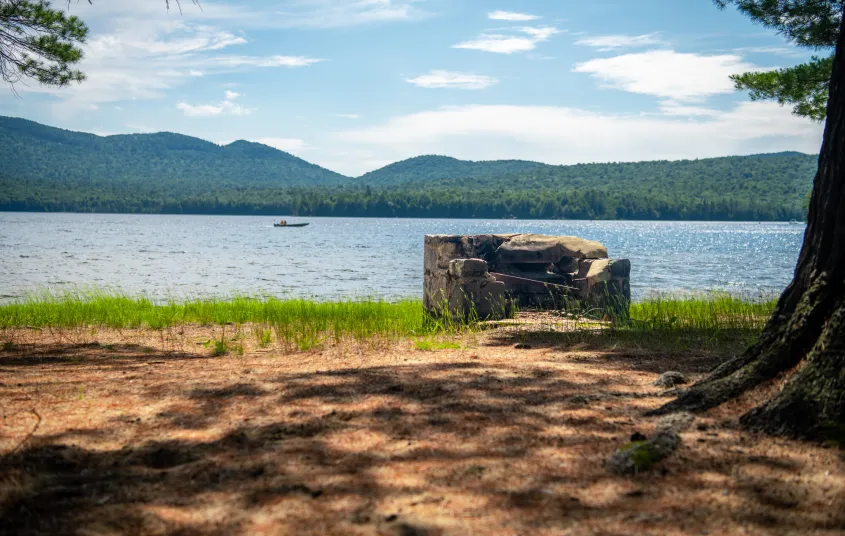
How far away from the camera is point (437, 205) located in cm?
12950

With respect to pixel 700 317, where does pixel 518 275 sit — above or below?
above

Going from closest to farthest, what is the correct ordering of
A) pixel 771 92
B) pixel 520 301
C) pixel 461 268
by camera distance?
1. pixel 461 268
2. pixel 520 301
3. pixel 771 92

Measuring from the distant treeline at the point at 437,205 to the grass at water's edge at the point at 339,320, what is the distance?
112 meters

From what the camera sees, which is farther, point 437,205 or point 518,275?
point 437,205

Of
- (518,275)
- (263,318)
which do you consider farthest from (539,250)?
(263,318)

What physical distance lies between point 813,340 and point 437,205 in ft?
414

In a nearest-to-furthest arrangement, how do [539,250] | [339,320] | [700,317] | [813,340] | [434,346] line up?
[813,340] → [434,346] → [700,317] → [339,320] → [539,250]

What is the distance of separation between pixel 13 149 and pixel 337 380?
202 meters

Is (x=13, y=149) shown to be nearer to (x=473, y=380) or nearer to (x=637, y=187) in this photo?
(x=637, y=187)

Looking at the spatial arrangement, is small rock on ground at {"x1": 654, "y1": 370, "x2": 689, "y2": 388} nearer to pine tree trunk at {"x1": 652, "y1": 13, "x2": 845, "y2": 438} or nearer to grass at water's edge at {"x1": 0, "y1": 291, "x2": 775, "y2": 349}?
pine tree trunk at {"x1": 652, "y1": 13, "x2": 845, "y2": 438}

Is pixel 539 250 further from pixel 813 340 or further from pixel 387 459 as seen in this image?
pixel 387 459

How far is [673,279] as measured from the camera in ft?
106

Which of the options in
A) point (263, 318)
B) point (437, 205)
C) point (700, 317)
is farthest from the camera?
point (437, 205)

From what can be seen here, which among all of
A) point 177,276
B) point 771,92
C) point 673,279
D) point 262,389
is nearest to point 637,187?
point 673,279
